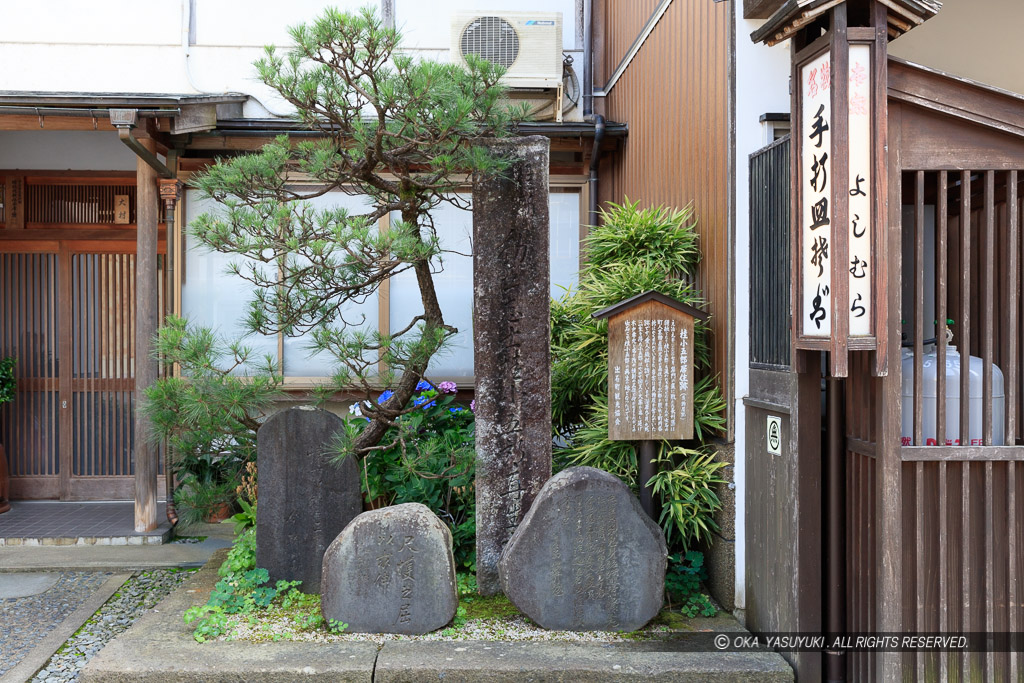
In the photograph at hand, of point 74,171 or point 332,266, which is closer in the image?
point 332,266

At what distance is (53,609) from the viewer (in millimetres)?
5527

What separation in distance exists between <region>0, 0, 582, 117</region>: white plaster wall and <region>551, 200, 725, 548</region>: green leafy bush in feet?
12.9

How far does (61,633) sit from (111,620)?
1.12ft

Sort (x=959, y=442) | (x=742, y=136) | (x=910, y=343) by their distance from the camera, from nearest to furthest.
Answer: (x=959, y=442) → (x=910, y=343) → (x=742, y=136)

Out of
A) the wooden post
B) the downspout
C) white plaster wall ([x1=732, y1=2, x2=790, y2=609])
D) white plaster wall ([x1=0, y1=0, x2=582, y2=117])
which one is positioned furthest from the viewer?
the downspout

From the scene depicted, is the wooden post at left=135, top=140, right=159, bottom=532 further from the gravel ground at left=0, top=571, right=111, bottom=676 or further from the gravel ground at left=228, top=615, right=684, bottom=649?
the gravel ground at left=228, top=615, right=684, bottom=649

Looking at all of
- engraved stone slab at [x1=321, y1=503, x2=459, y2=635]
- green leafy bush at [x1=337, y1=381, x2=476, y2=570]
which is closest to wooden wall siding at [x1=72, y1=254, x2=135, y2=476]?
green leafy bush at [x1=337, y1=381, x2=476, y2=570]

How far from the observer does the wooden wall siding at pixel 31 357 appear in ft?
26.7

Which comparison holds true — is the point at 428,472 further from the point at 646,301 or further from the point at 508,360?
the point at 646,301

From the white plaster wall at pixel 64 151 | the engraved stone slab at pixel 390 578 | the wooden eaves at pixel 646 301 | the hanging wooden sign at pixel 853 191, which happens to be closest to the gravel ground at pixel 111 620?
Result: the engraved stone slab at pixel 390 578

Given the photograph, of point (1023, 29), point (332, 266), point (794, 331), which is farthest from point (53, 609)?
point (1023, 29)

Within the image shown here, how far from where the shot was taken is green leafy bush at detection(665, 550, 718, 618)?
194 inches

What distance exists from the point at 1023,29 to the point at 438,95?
472cm

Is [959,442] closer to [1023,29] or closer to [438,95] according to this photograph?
[438,95]
